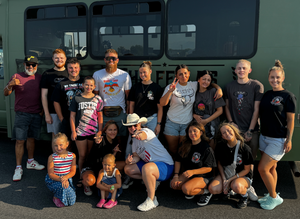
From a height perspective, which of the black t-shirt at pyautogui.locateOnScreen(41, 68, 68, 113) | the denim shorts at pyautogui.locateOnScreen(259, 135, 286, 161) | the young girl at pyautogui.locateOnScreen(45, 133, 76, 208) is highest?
the black t-shirt at pyautogui.locateOnScreen(41, 68, 68, 113)

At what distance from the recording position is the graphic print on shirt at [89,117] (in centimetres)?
355

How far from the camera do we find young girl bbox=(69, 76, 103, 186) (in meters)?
3.54

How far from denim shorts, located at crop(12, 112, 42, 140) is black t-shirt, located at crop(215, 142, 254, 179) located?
2.89m

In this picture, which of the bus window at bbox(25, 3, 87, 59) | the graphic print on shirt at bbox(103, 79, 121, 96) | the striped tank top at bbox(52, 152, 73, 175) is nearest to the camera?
the striped tank top at bbox(52, 152, 73, 175)

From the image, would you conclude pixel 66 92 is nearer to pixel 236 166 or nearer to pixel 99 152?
pixel 99 152

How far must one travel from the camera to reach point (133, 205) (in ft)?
10.5

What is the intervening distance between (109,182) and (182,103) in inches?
57.3

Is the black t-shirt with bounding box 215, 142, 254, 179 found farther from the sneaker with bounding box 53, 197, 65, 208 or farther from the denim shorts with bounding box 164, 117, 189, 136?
the sneaker with bounding box 53, 197, 65, 208

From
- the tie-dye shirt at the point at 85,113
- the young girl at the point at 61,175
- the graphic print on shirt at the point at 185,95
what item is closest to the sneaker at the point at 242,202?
the graphic print on shirt at the point at 185,95

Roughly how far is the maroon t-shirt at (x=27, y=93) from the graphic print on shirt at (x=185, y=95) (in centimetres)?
225

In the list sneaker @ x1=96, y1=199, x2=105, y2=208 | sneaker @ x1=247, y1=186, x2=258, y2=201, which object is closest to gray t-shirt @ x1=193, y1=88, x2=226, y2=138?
sneaker @ x1=247, y1=186, x2=258, y2=201

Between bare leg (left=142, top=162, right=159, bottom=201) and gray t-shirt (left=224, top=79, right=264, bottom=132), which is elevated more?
gray t-shirt (left=224, top=79, right=264, bottom=132)

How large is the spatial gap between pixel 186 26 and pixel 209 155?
1947 mm

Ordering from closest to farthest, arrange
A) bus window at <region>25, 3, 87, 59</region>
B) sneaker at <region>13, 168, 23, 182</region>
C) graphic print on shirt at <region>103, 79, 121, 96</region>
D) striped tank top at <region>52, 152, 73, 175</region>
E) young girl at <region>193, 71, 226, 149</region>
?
striped tank top at <region>52, 152, 73, 175</region> → young girl at <region>193, 71, 226, 149</region> → graphic print on shirt at <region>103, 79, 121, 96</region> → sneaker at <region>13, 168, 23, 182</region> → bus window at <region>25, 3, 87, 59</region>
